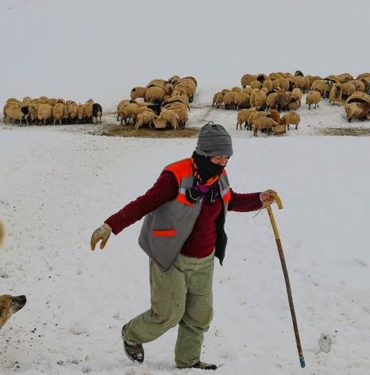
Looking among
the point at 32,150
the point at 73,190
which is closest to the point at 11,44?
the point at 32,150

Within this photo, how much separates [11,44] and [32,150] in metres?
22.8

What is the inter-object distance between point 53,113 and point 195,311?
1455 centimetres

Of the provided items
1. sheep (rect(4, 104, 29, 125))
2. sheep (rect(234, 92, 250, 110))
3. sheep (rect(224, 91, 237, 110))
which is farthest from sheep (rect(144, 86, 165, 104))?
sheep (rect(4, 104, 29, 125))

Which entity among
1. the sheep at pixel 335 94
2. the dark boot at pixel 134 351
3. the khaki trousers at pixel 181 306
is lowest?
the dark boot at pixel 134 351

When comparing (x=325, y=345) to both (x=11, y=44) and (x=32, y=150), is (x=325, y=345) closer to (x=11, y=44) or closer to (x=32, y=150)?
(x=32, y=150)

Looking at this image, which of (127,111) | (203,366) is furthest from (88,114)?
(203,366)

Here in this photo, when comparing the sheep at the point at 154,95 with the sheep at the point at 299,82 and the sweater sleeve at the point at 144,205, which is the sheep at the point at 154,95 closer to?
the sheep at the point at 299,82

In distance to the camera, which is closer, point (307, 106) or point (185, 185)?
point (185, 185)

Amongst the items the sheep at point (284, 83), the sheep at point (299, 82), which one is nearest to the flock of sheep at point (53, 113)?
the sheep at point (284, 83)

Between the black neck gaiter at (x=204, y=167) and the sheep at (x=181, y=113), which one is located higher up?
the sheep at (x=181, y=113)

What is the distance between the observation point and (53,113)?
57.3ft

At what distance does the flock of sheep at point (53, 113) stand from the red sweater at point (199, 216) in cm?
1394

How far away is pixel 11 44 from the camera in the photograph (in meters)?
31.8

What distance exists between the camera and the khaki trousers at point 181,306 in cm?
377
